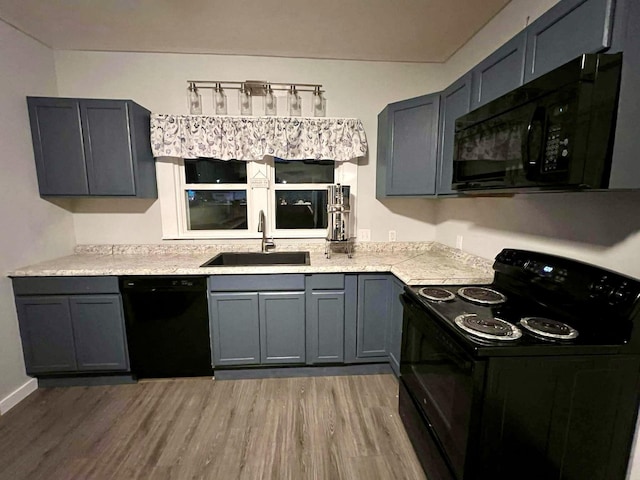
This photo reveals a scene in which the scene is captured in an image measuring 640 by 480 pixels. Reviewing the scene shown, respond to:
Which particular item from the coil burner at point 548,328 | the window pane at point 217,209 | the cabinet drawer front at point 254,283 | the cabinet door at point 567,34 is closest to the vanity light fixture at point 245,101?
the window pane at point 217,209

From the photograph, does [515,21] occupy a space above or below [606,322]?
above

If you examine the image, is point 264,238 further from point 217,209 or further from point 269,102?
point 269,102

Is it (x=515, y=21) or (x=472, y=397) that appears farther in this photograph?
(x=515, y=21)

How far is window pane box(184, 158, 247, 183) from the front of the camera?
2.60 m

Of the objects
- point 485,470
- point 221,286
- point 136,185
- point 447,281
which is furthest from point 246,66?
point 485,470

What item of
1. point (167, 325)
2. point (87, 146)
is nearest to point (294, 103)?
point (87, 146)

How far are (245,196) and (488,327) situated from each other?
7.20 ft

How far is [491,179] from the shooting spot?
4.35 feet

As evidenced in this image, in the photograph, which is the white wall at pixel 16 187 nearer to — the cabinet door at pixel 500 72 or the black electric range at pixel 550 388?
the black electric range at pixel 550 388

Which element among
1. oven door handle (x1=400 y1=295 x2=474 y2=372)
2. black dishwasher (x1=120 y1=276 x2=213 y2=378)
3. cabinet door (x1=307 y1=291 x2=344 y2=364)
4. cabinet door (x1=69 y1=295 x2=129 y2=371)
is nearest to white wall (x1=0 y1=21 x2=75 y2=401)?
cabinet door (x1=69 y1=295 x2=129 y2=371)

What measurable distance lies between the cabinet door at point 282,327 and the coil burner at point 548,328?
141 cm

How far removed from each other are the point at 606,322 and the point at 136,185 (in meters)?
2.90

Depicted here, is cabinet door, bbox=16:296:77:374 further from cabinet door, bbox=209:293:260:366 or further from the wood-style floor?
cabinet door, bbox=209:293:260:366

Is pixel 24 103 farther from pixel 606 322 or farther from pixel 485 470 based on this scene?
pixel 606 322
